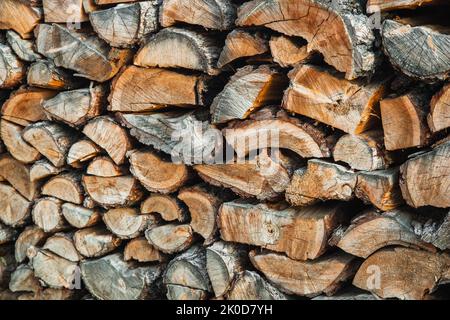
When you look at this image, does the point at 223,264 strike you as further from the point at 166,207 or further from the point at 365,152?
the point at 365,152

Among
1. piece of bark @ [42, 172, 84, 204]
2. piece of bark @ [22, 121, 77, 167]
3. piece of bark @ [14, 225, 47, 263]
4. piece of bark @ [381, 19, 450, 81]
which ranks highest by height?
piece of bark @ [381, 19, 450, 81]

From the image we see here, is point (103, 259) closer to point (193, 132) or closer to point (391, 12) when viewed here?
point (193, 132)

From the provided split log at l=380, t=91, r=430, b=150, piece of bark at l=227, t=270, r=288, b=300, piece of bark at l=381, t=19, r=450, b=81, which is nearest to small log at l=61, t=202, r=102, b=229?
piece of bark at l=227, t=270, r=288, b=300

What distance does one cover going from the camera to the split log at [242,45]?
2.43 meters

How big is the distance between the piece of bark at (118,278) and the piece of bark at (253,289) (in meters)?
0.46

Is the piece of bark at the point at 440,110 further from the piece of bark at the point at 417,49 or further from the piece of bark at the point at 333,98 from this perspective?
the piece of bark at the point at 333,98

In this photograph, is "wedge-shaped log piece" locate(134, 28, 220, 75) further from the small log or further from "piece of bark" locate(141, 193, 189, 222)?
the small log

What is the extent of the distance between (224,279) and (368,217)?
0.72m

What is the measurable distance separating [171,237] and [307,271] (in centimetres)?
67

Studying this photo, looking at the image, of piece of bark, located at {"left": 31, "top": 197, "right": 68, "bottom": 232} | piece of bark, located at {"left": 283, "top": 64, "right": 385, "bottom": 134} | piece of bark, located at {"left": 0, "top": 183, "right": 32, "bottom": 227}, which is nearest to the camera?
piece of bark, located at {"left": 283, "top": 64, "right": 385, "bottom": 134}

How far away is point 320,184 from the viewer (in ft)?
7.86

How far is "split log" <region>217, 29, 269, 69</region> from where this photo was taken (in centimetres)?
243

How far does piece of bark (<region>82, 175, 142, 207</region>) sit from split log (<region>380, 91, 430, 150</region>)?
1215 millimetres

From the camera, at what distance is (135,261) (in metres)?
3.05
